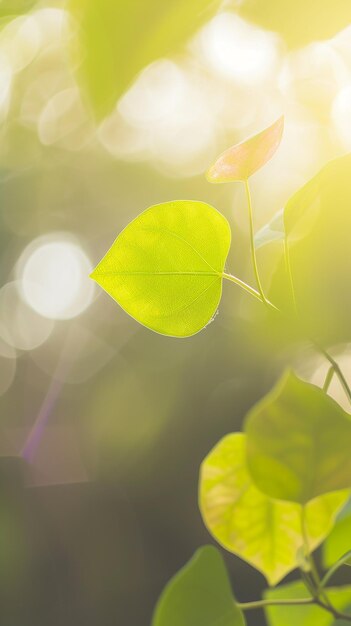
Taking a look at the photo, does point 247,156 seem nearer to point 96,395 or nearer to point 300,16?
point 300,16

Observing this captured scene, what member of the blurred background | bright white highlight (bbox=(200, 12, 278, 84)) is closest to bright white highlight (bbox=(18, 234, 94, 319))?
the blurred background

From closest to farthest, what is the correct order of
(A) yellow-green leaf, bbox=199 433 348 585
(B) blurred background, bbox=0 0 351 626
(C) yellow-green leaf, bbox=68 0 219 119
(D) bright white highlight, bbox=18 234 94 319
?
(C) yellow-green leaf, bbox=68 0 219 119 < (A) yellow-green leaf, bbox=199 433 348 585 < (B) blurred background, bbox=0 0 351 626 < (D) bright white highlight, bbox=18 234 94 319

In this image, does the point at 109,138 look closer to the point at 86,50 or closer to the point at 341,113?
the point at 341,113

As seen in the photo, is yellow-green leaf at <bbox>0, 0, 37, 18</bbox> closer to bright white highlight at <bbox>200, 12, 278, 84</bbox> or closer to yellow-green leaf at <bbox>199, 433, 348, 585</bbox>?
bright white highlight at <bbox>200, 12, 278, 84</bbox>

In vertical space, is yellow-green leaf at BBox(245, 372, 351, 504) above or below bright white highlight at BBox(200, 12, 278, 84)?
below

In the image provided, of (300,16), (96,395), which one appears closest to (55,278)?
(96,395)

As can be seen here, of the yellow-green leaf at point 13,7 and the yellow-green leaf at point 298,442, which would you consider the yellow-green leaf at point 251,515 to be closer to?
the yellow-green leaf at point 298,442
